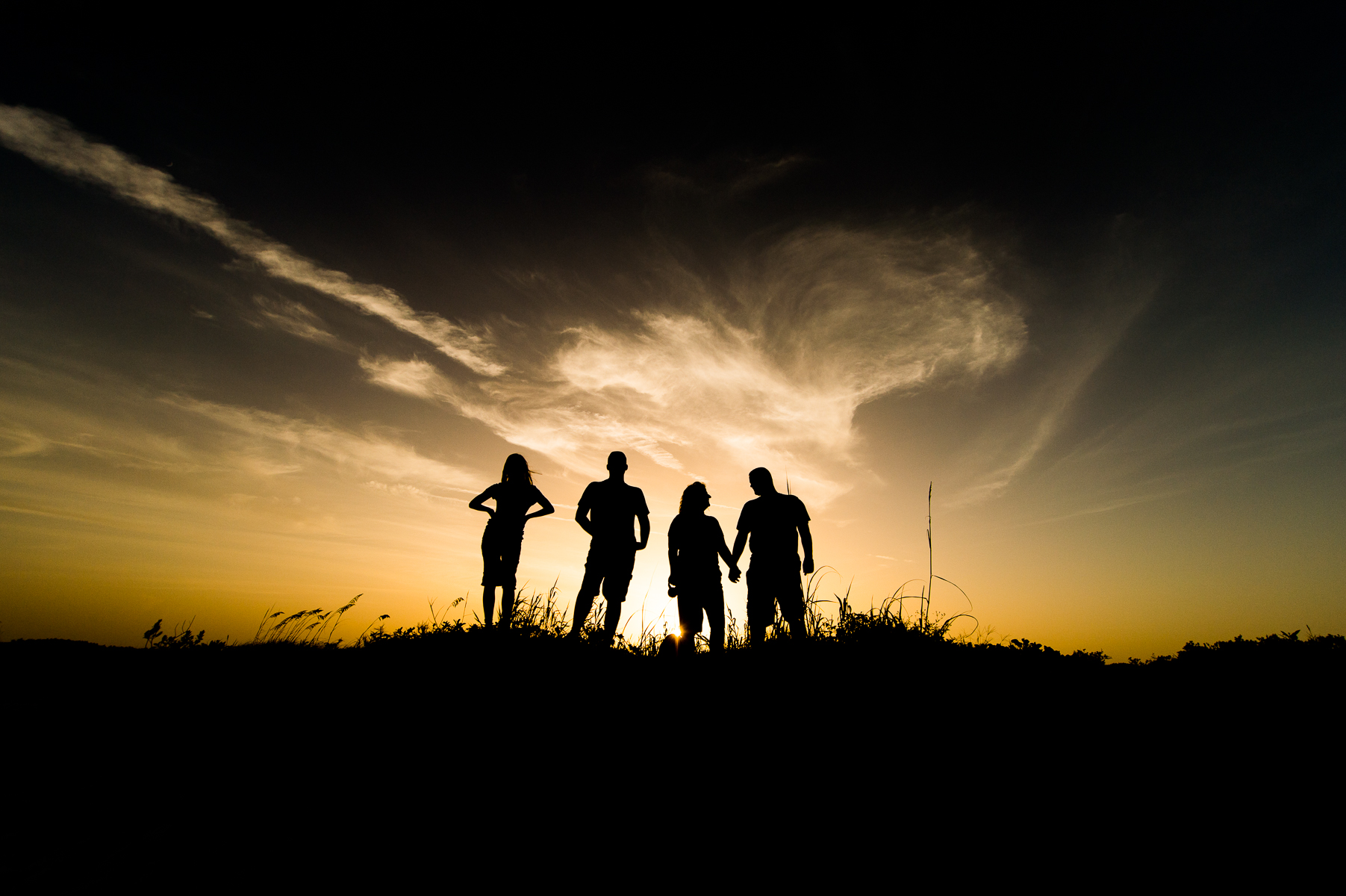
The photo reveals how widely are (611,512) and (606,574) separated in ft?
2.62

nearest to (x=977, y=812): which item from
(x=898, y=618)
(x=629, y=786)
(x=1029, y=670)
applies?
(x=629, y=786)

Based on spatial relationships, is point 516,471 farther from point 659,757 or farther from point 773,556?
point 659,757

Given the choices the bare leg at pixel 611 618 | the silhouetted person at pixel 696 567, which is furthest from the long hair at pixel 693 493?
the bare leg at pixel 611 618

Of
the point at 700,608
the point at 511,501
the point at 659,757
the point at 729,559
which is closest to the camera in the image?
the point at 659,757

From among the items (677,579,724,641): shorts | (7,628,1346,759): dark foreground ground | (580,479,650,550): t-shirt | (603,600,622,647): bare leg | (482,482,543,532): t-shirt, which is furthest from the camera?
(482,482,543,532): t-shirt

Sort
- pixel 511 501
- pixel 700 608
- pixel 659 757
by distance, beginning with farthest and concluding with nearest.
Result: pixel 511 501 < pixel 700 608 < pixel 659 757

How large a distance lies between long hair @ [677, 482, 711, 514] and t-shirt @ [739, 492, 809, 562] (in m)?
0.58

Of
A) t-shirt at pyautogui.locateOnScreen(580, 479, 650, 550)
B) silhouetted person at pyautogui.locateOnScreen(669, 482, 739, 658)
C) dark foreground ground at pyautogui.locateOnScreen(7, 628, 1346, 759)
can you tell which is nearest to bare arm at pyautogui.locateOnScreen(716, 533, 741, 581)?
silhouetted person at pyautogui.locateOnScreen(669, 482, 739, 658)

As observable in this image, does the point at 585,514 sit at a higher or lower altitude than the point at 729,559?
higher

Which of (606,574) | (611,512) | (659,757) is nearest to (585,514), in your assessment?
(611,512)

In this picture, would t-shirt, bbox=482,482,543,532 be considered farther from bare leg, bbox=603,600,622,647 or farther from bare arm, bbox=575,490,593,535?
bare leg, bbox=603,600,622,647

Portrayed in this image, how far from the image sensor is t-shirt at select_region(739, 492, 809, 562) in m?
6.67

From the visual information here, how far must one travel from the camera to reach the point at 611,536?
694 cm

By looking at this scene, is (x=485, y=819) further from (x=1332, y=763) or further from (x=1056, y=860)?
(x=1332, y=763)
